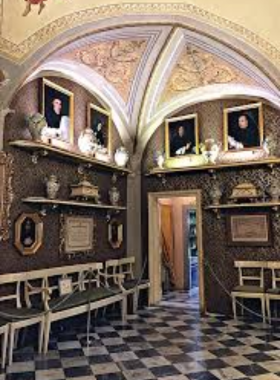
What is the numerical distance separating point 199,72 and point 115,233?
132 inches

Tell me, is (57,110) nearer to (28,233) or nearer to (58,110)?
(58,110)

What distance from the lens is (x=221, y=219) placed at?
6.95 meters

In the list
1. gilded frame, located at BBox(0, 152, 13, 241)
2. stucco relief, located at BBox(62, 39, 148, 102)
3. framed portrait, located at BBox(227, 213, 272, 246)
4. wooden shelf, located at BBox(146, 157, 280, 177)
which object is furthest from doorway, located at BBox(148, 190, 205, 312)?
gilded frame, located at BBox(0, 152, 13, 241)

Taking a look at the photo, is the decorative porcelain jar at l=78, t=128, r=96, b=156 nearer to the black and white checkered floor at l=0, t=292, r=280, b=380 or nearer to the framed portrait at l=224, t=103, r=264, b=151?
the framed portrait at l=224, t=103, r=264, b=151

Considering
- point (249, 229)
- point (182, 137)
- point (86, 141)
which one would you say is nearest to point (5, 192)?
point (86, 141)

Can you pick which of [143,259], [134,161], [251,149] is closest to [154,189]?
[134,161]

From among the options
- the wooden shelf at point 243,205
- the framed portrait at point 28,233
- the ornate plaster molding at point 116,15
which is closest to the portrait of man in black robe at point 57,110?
the ornate plaster molding at point 116,15

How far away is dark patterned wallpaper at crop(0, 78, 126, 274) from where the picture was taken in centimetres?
502

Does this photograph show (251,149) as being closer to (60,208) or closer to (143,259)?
(143,259)

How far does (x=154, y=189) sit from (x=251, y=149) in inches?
83.2

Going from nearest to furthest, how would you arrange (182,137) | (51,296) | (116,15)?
(116,15), (51,296), (182,137)

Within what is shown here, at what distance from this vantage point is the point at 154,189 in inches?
305

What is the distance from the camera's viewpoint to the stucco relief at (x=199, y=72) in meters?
5.88

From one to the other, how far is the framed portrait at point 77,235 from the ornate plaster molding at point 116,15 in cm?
260
